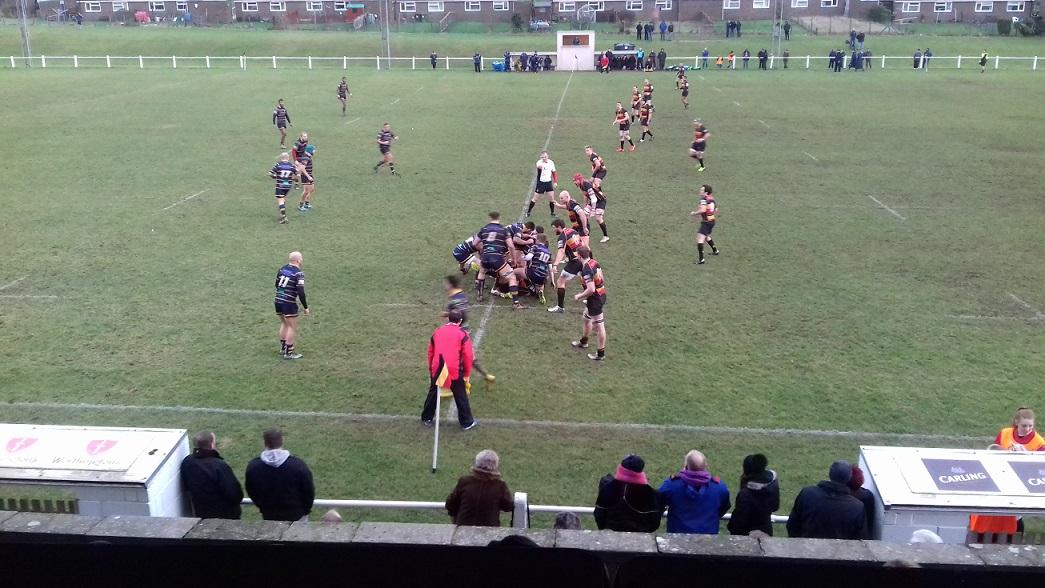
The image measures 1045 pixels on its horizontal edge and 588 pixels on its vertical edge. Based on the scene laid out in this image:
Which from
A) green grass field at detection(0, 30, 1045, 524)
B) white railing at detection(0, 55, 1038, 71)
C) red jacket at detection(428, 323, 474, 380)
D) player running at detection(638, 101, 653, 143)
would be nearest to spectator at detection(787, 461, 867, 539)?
green grass field at detection(0, 30, 1045, 524)

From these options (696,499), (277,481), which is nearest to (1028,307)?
(696,499)

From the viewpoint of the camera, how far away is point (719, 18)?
280 feet

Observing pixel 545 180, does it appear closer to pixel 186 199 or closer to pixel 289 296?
pixel 186 199

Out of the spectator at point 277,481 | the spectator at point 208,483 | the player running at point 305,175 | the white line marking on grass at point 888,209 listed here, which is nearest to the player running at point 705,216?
the white line marking on grass at point 888,209

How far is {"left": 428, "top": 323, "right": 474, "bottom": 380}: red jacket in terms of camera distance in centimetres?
1022

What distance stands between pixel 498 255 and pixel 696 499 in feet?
27.6

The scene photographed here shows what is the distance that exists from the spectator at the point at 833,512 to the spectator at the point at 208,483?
181 inches

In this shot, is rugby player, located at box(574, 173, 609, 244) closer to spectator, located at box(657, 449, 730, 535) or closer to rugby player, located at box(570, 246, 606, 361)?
rugby player, located at box(570, 246, 606, 361)

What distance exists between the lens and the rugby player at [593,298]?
1227 cm

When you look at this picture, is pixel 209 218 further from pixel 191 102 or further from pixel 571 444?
pixel 191 102

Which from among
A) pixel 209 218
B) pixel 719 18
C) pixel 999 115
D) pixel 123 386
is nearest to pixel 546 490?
pixel 123 386

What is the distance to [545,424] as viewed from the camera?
10.7 metres

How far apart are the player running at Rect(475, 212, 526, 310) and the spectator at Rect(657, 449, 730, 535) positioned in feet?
26.2

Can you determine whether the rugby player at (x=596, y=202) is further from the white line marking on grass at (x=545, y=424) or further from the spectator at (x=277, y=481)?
the spectator at (x=277, y=481)
